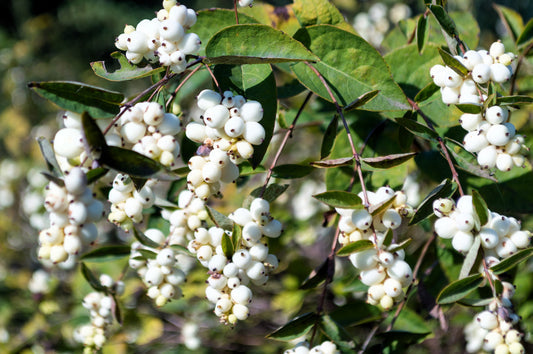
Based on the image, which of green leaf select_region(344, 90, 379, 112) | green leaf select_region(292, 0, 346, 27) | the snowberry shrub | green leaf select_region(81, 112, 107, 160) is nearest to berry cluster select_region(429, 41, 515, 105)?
the snowberry shrub

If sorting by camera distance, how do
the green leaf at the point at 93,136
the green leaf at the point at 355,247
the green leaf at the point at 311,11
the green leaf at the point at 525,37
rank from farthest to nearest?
1. the green leaf at the point at 525,37
2. the green leaf at the point at 311,11
3. the green leaf at the point at 355,247
4. the green leaf at the point at 93,136

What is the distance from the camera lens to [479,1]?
296cm

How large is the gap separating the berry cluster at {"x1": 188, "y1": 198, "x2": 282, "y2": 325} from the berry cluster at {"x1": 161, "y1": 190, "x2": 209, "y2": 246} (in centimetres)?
8

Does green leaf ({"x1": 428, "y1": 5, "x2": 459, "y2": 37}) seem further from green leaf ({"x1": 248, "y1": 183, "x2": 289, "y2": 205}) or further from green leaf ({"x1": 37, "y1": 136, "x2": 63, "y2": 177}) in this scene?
green leaf ({"x1": 37, "y1": 136, "x2": 63, "y2": 177})

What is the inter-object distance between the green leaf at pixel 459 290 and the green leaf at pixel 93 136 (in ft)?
1.50

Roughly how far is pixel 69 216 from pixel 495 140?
0.50 meters

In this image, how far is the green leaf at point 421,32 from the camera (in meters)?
0.78

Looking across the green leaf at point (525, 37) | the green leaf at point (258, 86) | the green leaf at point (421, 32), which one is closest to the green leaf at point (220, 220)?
the green leaf at point (258, 86)

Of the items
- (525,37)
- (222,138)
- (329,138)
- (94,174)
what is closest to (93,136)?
(94,174)

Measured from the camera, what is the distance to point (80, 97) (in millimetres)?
556

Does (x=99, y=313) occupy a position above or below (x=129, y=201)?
below

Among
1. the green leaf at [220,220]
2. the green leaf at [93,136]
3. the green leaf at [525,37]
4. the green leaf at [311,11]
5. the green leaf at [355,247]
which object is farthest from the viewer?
the green leaf at [525,37]

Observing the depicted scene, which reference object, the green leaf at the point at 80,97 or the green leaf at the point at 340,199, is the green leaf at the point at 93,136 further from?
the green leaf at the point at 340,199

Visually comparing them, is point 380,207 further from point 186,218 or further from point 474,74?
point 186,218
